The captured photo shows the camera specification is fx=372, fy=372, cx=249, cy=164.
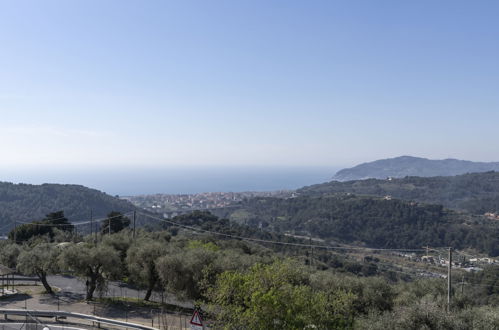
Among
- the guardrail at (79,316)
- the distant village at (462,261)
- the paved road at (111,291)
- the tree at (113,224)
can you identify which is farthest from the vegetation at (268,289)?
the distant village at (462,261)

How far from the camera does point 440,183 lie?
645 feet

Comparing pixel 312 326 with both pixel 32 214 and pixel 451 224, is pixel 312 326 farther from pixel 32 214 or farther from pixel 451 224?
pixel 451 224

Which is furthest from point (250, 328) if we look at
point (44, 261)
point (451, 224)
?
point (451, 224)

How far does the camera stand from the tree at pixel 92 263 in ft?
75.1

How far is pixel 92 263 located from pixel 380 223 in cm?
10482

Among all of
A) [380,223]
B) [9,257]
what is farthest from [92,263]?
[380,223]

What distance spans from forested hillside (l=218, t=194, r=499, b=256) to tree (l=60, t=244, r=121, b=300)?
89336 mm

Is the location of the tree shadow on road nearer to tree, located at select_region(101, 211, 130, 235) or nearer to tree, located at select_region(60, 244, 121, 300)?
tree, located at select_region(60, 244, 121, 300)

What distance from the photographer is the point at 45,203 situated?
328 ft

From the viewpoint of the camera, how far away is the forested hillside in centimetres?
9700

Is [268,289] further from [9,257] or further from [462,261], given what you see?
[462,261]

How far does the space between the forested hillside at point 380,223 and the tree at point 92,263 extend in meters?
89.3

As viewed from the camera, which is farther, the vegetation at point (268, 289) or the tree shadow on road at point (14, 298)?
the tree shadow on road at point (14, 298)

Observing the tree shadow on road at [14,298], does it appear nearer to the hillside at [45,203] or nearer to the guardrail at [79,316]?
the guardrail at [79,316]
